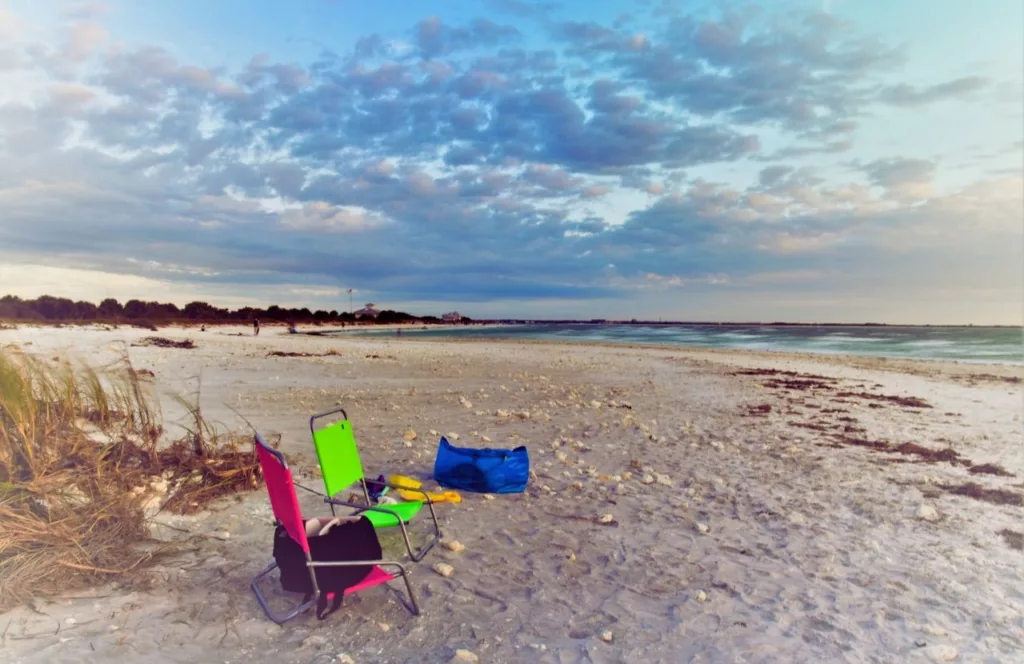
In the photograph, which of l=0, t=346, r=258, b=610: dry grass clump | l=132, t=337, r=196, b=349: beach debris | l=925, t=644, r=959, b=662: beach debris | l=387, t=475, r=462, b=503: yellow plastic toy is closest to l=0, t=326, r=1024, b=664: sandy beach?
l=925, t=644, r=959, b=662: beach debris

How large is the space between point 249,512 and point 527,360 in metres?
20.7

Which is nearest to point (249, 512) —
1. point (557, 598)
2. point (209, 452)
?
point (209, 452)

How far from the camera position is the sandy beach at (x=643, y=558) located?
3.82 meters

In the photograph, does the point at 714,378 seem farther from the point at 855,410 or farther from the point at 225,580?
the point at 225,580

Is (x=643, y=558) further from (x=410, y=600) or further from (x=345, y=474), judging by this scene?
(x=345, y=474)

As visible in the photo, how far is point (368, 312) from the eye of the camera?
110938 mm

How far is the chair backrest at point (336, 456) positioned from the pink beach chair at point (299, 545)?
974 mm

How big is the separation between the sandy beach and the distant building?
98065 mm

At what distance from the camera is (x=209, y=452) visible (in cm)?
684

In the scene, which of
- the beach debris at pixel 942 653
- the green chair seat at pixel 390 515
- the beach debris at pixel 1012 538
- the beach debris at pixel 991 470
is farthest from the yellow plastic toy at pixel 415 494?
the beach debris at pixel 991 470

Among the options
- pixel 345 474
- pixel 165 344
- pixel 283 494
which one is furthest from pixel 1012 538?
pixel 165 344

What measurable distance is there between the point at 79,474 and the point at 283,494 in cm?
260

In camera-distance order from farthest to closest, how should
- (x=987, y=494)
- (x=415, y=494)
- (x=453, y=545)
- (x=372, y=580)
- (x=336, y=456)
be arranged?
(x=987, y=494), (x=415, y=494), (x=336, y=456), (x=453, y=545), (x=372, y=580)

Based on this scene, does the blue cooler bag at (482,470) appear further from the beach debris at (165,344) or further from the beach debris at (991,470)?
the beach debris at (165,344)
